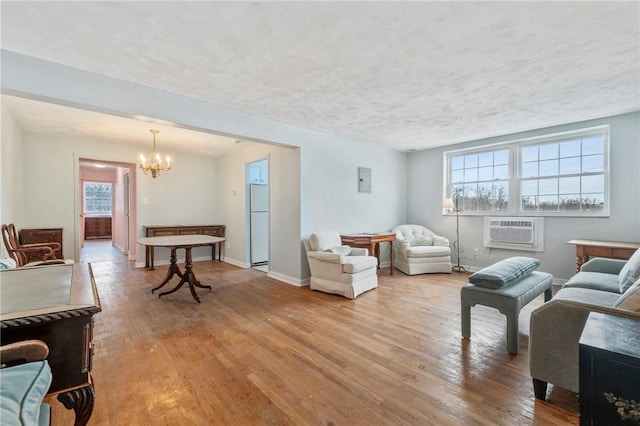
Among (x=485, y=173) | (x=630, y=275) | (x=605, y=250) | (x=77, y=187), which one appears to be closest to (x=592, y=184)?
(x=605, y=250)

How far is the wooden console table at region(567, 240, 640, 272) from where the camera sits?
11.0 feet

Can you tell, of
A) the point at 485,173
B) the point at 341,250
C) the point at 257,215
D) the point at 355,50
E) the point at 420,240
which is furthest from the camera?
the point at 257,215


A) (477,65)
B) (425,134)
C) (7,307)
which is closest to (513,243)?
(425,134)

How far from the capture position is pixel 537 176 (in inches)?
183

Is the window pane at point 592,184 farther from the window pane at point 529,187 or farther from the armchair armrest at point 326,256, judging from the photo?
the armchair armrest at point 326,256

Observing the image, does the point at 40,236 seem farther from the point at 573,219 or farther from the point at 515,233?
the point at 573,219

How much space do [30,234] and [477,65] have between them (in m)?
6.30

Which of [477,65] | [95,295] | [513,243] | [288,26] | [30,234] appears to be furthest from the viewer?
[513,243]

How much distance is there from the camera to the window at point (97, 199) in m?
10.7

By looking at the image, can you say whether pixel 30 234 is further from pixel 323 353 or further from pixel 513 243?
pixel 513 243

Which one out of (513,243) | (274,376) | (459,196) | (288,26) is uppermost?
(288,26)

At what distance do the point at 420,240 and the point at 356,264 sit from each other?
234cm

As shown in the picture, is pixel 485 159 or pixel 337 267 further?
pixel 485 159

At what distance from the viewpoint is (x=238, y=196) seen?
602cm
